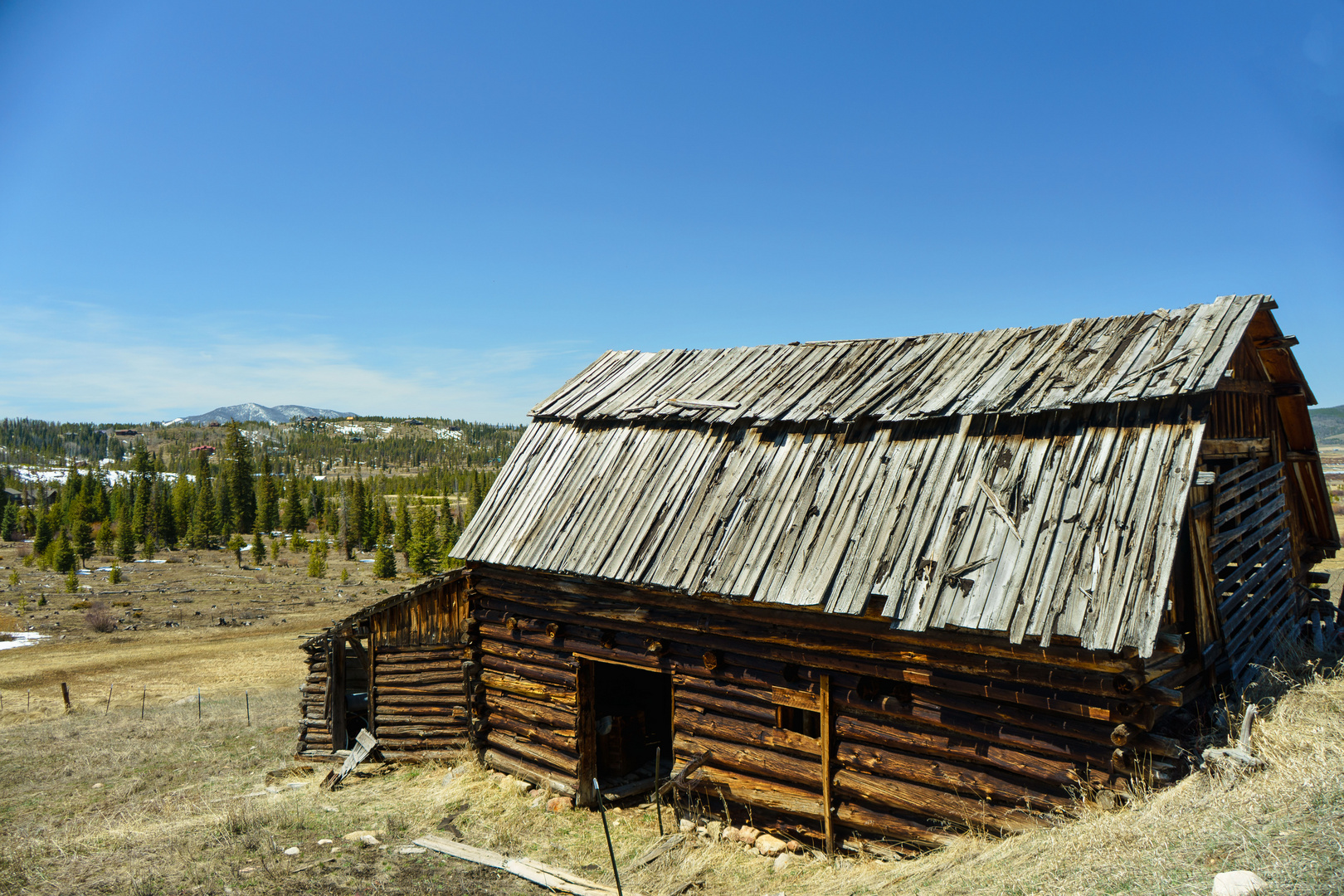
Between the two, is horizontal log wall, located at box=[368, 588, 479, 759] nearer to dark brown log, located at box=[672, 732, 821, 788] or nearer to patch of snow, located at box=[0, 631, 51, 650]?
dark brown log, located at box=[672, 732, 821, 788]

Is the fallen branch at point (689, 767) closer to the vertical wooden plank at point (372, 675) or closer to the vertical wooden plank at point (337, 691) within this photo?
the vertical wooden plank at point (372, 675)

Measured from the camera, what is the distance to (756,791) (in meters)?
10.6

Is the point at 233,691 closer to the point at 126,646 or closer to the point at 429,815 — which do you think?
the point at 126,646

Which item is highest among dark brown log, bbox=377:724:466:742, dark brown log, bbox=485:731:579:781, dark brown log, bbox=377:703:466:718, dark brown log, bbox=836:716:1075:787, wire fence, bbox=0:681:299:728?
dark brown log, bbox=836:716:1075:787

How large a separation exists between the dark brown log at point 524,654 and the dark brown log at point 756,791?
3136 millimetres

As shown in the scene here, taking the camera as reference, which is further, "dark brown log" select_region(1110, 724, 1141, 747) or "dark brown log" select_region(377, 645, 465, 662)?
"dark brown log" select_region(377, 645, 465, 662)

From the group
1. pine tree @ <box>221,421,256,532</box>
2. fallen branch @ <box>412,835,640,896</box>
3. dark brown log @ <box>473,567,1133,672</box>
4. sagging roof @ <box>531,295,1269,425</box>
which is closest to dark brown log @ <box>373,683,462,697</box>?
dark brown log @ <box>473,567,1133,672</box>

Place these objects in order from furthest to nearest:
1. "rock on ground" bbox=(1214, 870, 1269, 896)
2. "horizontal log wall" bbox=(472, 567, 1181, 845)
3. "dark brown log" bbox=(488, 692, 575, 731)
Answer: "dark brown log" bbox=(488, 692, 575, 731), "horizontal log wall" bbox=(472, 567, 1181, 845), "rock on ground" bbox=(1214, 870, 1269, 896)

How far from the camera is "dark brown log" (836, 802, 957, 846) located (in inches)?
348

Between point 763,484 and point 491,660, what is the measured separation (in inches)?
265

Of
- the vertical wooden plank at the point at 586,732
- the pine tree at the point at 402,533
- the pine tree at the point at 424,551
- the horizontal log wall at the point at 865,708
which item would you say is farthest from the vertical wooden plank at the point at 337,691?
the pine tree at the point at 402,533

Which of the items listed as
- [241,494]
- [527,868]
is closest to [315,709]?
[527,868]

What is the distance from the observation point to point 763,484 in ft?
37.7

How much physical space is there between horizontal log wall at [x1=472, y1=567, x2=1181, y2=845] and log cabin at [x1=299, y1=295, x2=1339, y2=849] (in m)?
0.03
